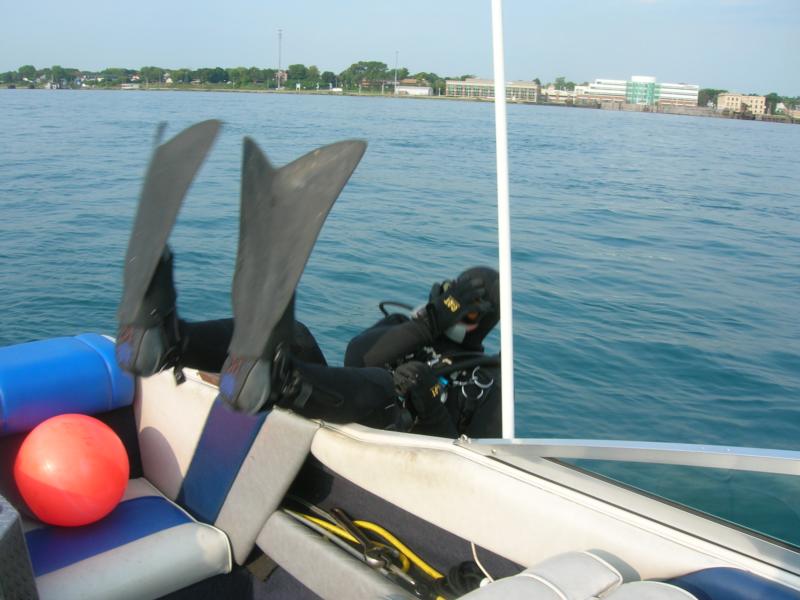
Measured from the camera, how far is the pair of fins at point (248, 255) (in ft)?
5.68

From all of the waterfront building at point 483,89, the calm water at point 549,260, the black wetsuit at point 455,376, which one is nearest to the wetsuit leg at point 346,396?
the black wetsuit at point 455,376

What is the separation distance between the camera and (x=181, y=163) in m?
1.94

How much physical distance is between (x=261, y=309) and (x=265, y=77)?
20.0 metres

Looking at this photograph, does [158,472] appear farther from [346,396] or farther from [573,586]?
[573,586]

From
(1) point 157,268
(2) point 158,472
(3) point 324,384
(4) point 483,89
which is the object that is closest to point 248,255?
(1) point 157,268

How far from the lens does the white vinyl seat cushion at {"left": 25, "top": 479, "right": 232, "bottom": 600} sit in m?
2.03

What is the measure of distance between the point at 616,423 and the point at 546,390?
582 mm

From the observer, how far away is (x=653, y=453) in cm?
169

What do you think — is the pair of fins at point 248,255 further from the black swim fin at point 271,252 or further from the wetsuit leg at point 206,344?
the wetsuit leg at point 206,344

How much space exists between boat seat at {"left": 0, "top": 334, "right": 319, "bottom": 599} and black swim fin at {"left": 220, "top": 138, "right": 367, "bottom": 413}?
45 cm

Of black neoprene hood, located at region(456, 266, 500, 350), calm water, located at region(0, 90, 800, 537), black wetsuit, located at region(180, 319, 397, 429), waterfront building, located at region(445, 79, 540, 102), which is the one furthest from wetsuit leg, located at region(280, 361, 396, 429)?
calm water, located at region(0, 90, 800, 537)

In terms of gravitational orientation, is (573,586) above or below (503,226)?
below

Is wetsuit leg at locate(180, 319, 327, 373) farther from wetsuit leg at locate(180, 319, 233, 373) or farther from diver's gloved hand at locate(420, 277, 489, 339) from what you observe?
diver's gloved hand at locate(420, 277, 489, 339)

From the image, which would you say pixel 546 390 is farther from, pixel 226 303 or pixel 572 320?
pixel 226 303
